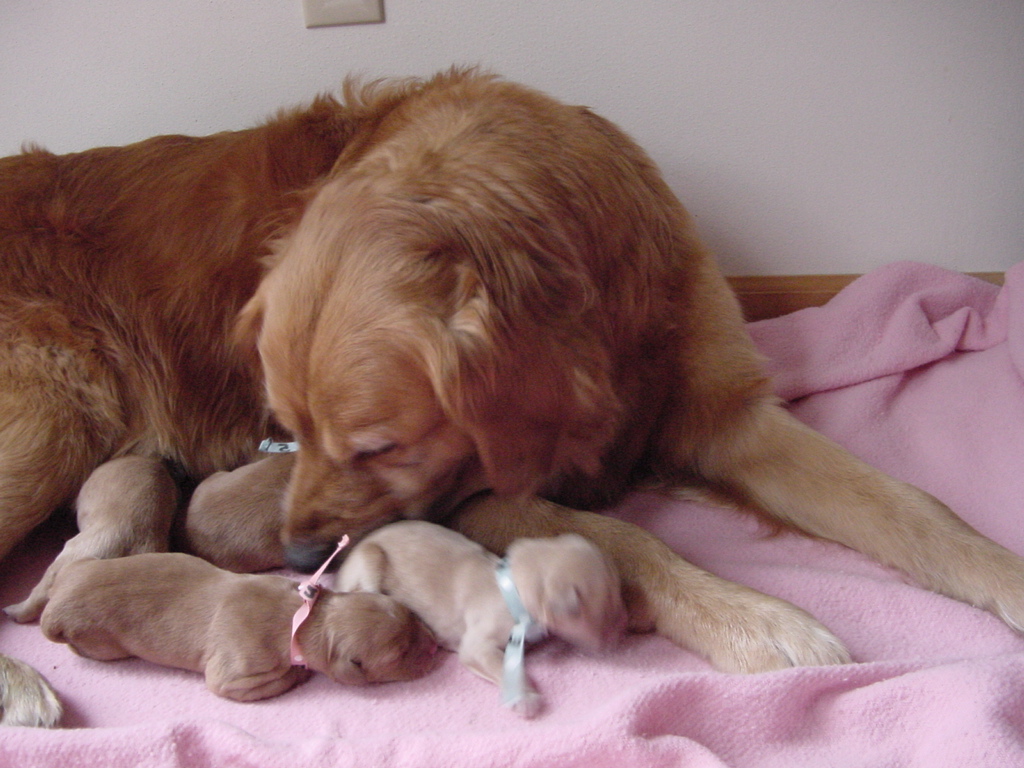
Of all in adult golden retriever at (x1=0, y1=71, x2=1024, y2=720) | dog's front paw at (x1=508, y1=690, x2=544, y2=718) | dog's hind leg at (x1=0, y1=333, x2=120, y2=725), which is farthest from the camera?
dog's hind leg at (x1=0, y1=333, x2=120, y2=725)

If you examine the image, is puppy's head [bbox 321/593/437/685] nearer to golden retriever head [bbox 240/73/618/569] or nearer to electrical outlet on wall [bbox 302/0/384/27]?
golden retriever head [bbox 240/73/618/569]

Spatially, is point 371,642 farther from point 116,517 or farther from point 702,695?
point 116,517

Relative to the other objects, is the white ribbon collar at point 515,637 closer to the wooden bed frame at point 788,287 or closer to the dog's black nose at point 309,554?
the dog's black nose at point 309,554

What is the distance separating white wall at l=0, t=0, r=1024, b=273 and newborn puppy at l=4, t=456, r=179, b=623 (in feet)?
3.61

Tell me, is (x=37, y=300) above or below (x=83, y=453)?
above

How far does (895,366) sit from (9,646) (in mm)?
1957

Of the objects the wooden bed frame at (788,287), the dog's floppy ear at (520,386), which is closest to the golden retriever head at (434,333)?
the dog's floppy ear at (520,386)

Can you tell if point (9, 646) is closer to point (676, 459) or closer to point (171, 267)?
point (171, 267)

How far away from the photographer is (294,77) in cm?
213

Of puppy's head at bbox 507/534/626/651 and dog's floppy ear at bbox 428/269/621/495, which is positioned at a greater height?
dog's floppy ear at bbox 428/269/621/495

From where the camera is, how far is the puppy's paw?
114 centimetres

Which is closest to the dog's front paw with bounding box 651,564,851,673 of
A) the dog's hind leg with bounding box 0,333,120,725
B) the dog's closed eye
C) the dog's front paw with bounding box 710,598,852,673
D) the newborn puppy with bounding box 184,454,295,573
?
the dog's front paw with bounding box 710,598,852,673

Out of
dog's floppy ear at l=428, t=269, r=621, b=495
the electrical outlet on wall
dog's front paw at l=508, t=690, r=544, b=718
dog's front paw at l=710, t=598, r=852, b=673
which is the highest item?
the electrical outlet on wall

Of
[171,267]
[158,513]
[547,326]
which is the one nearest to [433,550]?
[547,326]
